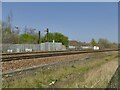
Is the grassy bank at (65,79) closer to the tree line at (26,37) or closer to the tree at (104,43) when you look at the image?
the tree line at (26,37)

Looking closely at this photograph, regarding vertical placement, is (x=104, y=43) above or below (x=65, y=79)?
above

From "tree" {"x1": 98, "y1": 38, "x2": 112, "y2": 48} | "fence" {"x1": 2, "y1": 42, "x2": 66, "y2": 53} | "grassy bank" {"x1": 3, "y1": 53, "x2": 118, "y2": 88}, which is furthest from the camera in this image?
"tree" {"x1": 98, "y1": 38, "x2": 112, "y2": 48}

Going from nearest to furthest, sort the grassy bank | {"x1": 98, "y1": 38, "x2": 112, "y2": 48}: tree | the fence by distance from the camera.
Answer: the grassy bank, the fence, {"x1": 98, "y1": 38, "x2": 112, "y2": 48}: tree

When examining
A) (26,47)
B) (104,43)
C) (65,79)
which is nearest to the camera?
(65,79)

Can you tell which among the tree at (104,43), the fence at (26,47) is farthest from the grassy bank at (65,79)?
the tree at (104,43)

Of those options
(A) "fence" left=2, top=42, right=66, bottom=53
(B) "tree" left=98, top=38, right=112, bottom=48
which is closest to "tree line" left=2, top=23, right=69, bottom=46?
(A) "fence" left=2, top=42, right=66, bottom=53

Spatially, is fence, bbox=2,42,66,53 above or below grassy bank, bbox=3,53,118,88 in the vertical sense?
above

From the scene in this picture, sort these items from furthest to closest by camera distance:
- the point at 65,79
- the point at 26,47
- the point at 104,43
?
the point at 104,43, the point at 26,47, the point at 65,79

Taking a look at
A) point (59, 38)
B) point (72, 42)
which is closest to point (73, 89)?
point (59, 38)

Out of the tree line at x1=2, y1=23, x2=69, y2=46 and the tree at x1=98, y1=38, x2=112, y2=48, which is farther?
the tree at x1=98, y1=38, x2=112, y2=48

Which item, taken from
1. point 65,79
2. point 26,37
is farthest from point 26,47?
point 65,79

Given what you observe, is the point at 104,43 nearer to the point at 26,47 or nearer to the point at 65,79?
the point at 26,47

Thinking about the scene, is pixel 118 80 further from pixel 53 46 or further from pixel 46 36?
pixel 46 36

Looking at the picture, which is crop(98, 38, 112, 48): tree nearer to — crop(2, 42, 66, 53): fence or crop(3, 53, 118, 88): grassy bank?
crop(2, 42, 66, 53): fence
